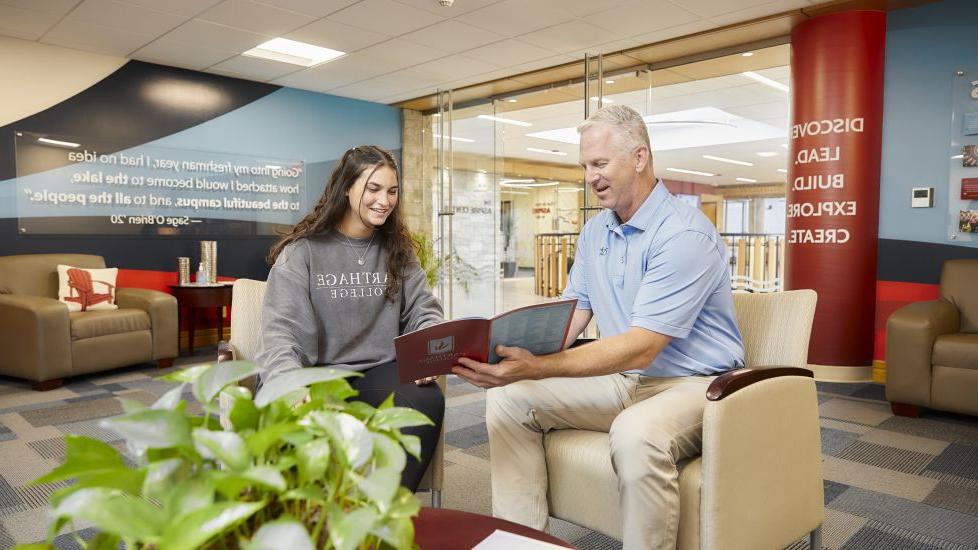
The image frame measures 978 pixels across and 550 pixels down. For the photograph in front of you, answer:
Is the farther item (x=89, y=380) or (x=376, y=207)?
(x=89, y=380)

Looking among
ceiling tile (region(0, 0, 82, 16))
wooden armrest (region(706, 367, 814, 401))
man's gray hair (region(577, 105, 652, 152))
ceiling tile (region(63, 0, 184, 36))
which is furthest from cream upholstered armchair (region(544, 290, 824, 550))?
ceiling tile (region(0, 0, 82, 16))

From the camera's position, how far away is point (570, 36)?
5051mm

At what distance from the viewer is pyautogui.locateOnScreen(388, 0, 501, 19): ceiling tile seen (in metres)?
4.29

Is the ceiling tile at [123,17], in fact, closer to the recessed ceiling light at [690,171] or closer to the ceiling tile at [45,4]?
the ceiling tile at [45,4]

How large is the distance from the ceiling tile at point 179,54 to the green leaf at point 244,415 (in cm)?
531

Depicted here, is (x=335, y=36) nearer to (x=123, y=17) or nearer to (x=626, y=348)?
(x=123, y=17)

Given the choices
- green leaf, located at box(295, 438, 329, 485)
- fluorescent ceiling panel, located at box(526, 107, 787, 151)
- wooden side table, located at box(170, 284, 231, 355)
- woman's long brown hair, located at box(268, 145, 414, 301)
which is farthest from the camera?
fluorescent ceiling panel, located at box(526, 107, 787, 151)

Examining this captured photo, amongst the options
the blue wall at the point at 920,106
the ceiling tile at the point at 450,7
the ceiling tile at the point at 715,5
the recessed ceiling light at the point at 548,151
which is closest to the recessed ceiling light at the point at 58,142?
the ceiling tile at the point at 450,7

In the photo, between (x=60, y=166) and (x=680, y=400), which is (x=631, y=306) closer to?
(x=680, y=400)

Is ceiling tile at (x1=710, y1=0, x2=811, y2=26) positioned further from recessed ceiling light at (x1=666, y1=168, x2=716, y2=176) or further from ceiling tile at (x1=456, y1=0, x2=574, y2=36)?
recessed ceiling light at (x1=666, y1=168, x2=716, y2=176)

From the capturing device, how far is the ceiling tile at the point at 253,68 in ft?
18.8

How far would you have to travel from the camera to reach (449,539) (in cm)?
112

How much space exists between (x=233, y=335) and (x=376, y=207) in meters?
0.64

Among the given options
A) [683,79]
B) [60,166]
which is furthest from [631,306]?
[60,166]
